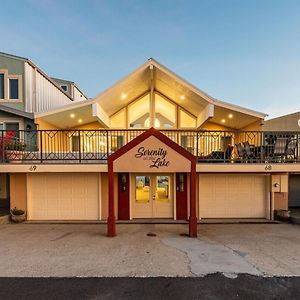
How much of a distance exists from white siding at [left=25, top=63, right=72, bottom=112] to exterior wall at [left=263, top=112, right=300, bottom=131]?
14.0 m

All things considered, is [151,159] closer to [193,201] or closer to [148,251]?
[193,201]

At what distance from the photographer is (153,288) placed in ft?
15.9

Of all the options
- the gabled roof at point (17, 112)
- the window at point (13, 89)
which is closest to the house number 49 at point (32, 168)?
the gabled roof at point (17, 112)

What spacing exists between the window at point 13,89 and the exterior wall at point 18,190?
4.73 meters

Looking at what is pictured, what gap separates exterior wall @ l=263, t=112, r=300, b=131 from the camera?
46.3ft

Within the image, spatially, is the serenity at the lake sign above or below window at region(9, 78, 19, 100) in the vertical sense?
below

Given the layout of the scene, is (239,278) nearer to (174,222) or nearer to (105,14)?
(174,222)

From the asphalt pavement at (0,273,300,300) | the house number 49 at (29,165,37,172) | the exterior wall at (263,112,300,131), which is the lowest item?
the asphalt pavement at (0,273,300,300)

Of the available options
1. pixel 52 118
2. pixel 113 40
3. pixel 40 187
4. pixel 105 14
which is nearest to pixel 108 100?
pixel 52 118

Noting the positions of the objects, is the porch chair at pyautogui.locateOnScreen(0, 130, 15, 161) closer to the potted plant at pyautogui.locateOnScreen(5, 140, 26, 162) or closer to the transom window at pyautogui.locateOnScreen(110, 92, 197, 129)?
the potted plant at pyautogui.locateOnScreen(5, 140, 26, 162)

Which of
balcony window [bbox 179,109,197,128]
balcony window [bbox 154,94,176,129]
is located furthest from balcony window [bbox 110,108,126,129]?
balcony window [bbox 179,109,197,128]

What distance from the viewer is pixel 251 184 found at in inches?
435

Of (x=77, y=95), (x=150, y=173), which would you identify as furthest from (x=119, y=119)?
(x=77, y=95)

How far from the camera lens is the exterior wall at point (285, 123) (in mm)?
14109
